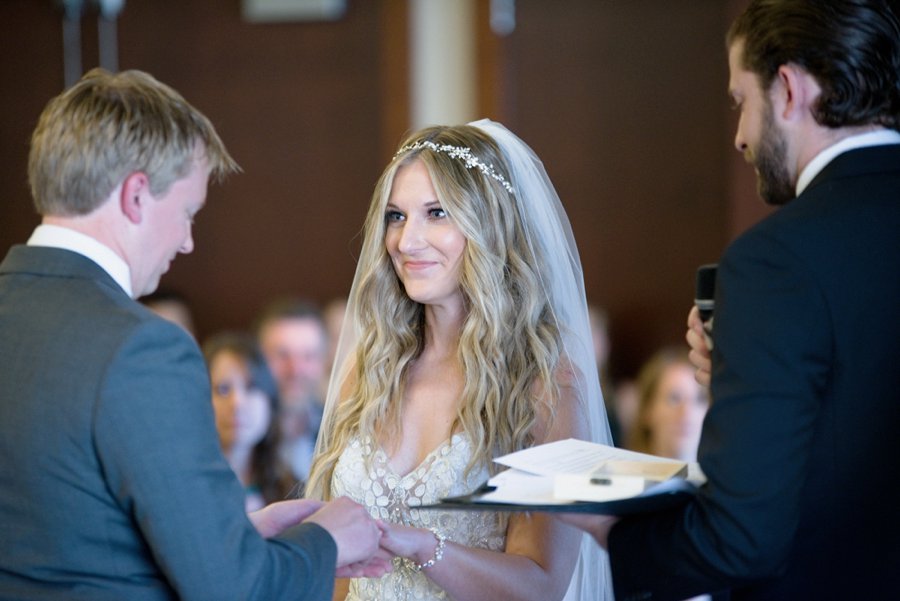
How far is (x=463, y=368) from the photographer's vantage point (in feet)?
9.52

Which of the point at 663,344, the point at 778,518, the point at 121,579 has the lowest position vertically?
the point at 663,344

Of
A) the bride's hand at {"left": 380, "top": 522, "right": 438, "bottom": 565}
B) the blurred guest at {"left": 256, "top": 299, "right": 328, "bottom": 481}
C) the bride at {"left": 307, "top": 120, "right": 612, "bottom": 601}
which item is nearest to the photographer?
the bride's hand at {"left": 380, "top": 522, "right": 438, "bottom": 565}

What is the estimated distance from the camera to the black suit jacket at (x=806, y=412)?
71.0 inches

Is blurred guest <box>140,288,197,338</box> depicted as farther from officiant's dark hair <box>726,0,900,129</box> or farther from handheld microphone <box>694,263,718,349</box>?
officiant's dark hair <box>726,0,900,129</box>

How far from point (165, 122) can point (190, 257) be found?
17.6 ft

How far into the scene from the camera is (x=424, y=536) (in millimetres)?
2541

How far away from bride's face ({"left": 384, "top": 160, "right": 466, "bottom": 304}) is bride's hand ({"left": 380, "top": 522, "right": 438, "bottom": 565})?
622mm

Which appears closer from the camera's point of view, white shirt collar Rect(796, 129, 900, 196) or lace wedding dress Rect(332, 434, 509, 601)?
white shirt collar Rect(796, 129, 900, 196)

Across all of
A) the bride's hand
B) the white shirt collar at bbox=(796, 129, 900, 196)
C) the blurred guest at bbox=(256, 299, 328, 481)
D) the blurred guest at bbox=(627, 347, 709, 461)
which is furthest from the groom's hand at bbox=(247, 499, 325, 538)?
the blurred guest at bbox=(256, 299, 328, 481)

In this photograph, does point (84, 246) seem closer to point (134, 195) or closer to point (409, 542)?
point (134, 195)

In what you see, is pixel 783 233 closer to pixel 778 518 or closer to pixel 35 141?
pixel 778 518

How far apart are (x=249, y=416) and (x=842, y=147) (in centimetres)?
303

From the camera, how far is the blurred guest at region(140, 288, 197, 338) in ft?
21.9

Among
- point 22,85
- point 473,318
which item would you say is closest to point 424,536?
point 473,318
